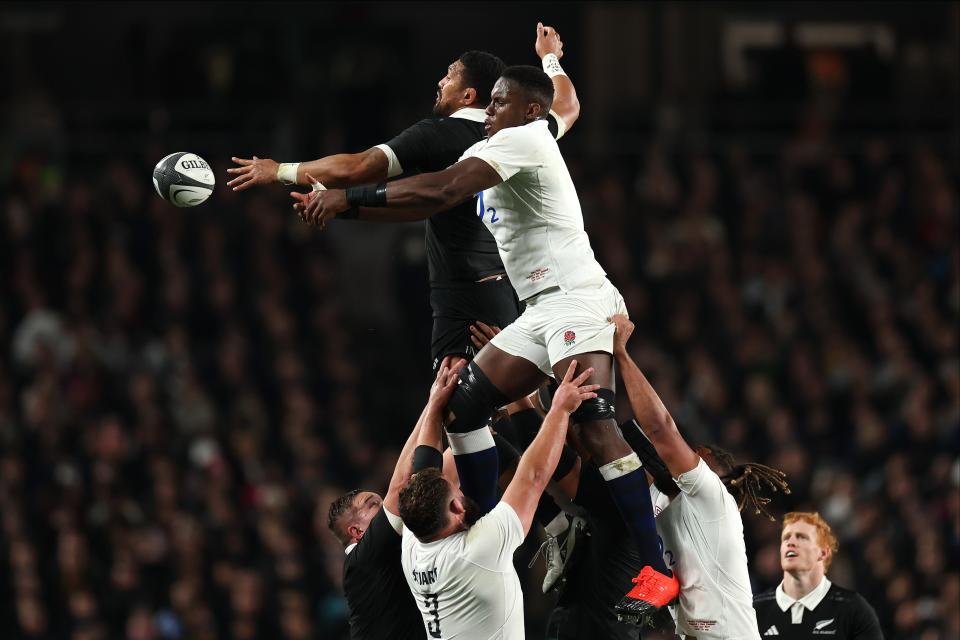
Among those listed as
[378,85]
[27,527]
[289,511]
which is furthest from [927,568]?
[378,85]

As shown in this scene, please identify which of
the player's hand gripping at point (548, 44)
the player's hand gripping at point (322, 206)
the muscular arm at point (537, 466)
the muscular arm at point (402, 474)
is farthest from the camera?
the player's hand gripping at point (548, 44)

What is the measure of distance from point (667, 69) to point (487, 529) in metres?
14.4

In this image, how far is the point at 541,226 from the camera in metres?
7.76

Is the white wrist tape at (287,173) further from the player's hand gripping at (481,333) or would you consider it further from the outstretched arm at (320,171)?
the player's hand gripping at (481,333)

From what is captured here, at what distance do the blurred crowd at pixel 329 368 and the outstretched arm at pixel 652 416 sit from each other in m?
5.57

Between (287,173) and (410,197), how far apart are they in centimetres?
67

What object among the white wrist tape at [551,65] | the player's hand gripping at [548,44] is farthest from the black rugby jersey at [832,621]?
the player's hand gripping at [548,44]

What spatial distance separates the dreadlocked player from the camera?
25.3ft

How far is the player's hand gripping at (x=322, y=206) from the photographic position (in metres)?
7.11

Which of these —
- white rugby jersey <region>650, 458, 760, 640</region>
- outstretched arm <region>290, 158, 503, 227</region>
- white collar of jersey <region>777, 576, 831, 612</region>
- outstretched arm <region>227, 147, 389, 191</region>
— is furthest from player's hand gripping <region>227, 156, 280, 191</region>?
white collar of jersey <region>777, 576, 831, 612</region>

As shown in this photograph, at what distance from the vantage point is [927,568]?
1335 centimetres

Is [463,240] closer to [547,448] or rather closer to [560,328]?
[560,328]

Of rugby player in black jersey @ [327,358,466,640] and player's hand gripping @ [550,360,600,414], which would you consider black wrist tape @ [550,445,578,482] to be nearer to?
rugby player in black jersey @ [327,358,466,640]

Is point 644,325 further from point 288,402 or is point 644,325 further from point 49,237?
point 49,237
